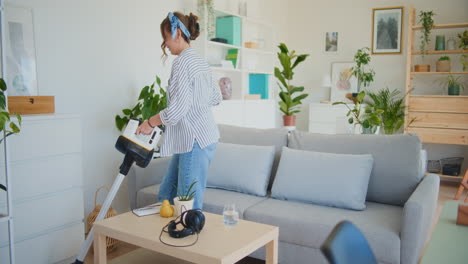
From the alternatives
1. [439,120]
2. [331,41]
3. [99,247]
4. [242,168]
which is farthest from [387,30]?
[99,247]

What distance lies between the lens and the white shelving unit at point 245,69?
4676 mm

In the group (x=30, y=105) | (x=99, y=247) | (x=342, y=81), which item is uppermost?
(x=342, y=81)

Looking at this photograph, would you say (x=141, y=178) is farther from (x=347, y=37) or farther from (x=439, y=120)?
(x=347, y=37)

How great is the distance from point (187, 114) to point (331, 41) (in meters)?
4.56

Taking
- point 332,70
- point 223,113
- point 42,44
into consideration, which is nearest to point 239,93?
point 223,113

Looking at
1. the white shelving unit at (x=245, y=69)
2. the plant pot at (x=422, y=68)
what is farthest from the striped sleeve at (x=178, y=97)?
the plant pot at (x=422, y=68)

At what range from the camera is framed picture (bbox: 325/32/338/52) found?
20.8 ft

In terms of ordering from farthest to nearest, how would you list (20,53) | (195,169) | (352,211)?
(20,53) < (352,211) < (195,169)

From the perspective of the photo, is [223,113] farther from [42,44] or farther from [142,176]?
[42,44]

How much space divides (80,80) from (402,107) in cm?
403

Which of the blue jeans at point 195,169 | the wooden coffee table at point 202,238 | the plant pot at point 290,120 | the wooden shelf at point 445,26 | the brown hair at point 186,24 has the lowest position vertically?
the wooden coffee table at point 202,238

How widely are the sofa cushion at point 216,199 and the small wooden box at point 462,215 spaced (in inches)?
55.5

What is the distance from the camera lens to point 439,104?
17.0 feet

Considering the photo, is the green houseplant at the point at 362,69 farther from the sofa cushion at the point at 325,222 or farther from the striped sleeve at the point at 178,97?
the striped sleeve at the point at 178,97
